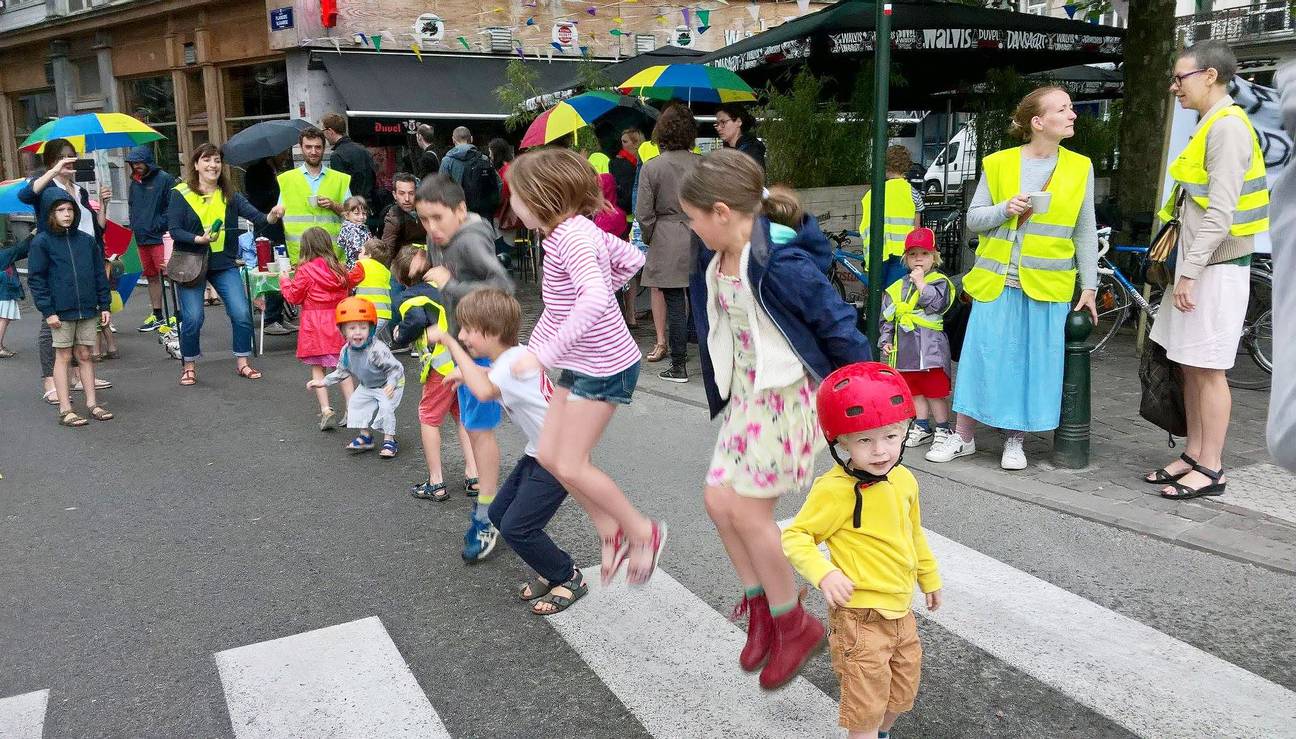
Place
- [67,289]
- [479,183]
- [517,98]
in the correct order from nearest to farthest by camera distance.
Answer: [67,289]
[479,183]
[517,98]

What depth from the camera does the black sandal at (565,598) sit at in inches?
173

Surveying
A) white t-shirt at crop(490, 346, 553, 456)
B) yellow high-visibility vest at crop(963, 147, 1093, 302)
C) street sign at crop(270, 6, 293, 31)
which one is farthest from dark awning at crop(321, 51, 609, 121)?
white t-shirt at crop(490, 346, 553, 456)

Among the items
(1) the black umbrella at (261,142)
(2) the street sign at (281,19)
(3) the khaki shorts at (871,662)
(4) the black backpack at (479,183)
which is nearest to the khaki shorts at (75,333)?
(1) the black umbrella at (261,142)

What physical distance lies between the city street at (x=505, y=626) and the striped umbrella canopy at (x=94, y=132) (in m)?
5.70

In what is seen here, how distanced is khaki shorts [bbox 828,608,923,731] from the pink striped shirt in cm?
148

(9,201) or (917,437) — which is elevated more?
(9,201)

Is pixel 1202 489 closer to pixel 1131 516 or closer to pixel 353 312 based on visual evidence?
pixel 1131 516

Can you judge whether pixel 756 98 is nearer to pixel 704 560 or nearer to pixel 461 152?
pixel 461 152

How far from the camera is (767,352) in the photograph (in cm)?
349

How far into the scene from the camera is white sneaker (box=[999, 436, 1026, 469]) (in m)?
6.08

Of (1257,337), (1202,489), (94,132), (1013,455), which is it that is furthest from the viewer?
(94,132)

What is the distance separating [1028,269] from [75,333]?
22.0 ft

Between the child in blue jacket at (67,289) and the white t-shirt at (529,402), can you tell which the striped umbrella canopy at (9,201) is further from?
the white t-shirt at (529,402)

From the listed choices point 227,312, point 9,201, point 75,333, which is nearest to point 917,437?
point 75,333
